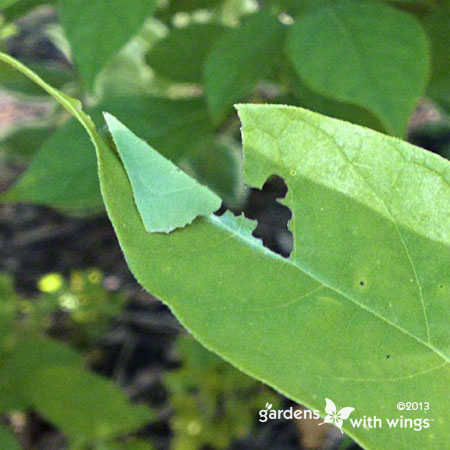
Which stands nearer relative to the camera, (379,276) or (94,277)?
(379,276)

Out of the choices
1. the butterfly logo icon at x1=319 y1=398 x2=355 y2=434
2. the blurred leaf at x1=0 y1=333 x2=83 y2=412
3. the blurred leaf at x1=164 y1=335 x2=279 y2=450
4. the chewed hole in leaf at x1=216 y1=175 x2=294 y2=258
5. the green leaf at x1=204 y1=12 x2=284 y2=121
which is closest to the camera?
the butterfly logo icon at x1=319 y1=398 x2=355 y2=434

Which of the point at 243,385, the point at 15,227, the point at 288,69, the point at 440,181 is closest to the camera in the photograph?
the point at 440,181

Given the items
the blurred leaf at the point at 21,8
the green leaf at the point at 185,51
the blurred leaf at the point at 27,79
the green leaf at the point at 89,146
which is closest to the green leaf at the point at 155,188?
the green leaf at the point at 89,146

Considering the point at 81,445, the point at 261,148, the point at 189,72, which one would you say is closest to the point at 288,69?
the point at 189,72

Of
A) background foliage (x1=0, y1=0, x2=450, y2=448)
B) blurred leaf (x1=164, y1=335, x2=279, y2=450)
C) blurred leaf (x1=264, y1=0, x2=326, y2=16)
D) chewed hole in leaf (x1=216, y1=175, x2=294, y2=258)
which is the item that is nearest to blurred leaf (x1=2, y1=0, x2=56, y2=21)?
background foliage (x1=0, y1=0, x2=450, y2=448)

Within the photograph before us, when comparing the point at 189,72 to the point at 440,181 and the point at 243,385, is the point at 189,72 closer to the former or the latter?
the point at 243,385

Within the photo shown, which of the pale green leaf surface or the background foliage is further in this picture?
the background foliage

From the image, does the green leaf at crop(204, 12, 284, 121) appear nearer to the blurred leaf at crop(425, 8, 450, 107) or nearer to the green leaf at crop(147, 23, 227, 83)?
the green leaf at crop(147, 23, 227, 83)

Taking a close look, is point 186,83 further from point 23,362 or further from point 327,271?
point 327,271
